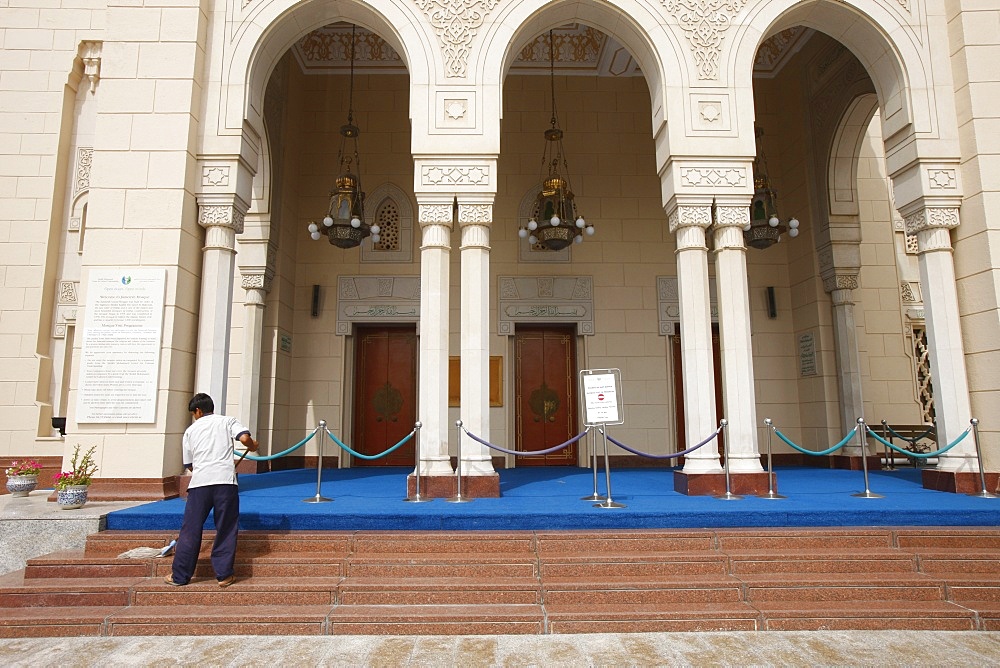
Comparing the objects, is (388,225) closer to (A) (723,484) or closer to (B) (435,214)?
(B) (435,214)

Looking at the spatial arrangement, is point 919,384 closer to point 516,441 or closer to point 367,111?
point 516,441

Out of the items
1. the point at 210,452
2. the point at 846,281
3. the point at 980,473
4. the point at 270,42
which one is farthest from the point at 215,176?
the point at 846,281

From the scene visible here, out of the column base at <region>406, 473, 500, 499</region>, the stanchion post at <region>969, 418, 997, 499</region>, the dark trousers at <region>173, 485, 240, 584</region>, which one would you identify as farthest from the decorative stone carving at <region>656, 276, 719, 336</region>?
the dark trousers at <region>173, 485, 240, 584</region>

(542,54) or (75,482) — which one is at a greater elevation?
(542,54)

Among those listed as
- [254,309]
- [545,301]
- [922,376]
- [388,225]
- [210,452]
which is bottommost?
[210,452]

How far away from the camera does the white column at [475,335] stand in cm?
580

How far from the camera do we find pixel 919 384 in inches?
364

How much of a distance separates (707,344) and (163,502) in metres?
5.08

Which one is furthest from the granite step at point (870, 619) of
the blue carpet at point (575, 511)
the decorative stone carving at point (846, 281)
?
the decorative stone carving at point (846, 281)

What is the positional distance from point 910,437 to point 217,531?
8.85 m

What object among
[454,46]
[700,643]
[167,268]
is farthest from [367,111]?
[700,643]

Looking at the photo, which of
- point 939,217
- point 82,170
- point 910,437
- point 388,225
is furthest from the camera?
point 388,225

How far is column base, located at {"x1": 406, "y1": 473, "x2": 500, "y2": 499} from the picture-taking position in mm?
5629

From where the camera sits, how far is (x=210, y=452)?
4.11 meters
